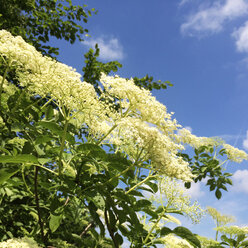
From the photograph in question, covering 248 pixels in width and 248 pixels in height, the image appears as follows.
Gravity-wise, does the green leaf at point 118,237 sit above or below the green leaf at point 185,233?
below

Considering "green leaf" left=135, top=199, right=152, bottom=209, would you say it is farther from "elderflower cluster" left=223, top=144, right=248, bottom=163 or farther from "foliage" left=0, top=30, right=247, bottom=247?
"elderflower cluster" left=223, top=144, right=248, bottom=163

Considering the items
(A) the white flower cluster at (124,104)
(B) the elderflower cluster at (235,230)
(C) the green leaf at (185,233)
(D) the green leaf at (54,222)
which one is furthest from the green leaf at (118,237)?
(B) the elderflower cluster at (235,230)

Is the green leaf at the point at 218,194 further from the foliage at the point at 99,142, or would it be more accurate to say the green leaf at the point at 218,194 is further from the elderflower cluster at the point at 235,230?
the foliage at the point at 99,142

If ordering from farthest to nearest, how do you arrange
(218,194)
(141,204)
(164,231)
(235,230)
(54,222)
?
(218,194)
(235,230)
(164,231)
(141,204)
(54,222)

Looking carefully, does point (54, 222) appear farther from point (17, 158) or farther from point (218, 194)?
point (218, 194)

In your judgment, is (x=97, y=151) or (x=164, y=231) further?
(x=164, y=231)

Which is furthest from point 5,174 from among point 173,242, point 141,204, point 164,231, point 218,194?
point 218,194

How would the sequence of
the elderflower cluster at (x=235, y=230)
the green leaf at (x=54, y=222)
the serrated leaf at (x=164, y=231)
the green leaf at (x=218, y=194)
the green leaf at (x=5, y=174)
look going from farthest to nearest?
the green leaf at (x=218, y=194) → the elderflower cluster at (x=235, y=230) → the serrated leaf at (x=164, y=231) → the green leaf at (x=54, y=222) → the green leaf at (x=5, y=174)

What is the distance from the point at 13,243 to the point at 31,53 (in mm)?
1713

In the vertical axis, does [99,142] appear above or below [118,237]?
above

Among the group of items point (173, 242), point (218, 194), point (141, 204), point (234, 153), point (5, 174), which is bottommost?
point (5, 174)

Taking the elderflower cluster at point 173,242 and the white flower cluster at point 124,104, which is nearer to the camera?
the white flower cluster at point 124,104

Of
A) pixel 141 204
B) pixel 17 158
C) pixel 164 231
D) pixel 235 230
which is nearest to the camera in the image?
pixel 17 158

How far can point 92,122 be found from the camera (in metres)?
2.64
